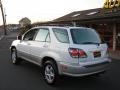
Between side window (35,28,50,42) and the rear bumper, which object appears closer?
the rear bumper

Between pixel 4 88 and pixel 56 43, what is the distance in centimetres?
197

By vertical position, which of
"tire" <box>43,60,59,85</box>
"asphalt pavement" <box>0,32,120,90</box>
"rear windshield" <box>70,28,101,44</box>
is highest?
"rear windshield" <box>70,28,101,44</box>

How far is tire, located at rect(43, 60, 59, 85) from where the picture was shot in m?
6.54

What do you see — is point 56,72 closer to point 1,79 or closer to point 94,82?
point 94,82

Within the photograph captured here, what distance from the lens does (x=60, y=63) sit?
6.29 metres

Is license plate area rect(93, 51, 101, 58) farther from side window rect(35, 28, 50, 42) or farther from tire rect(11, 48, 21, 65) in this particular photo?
tire rect(11, 48, 21, 65)

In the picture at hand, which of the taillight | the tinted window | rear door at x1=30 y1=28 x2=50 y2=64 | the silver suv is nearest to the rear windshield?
the silver suv

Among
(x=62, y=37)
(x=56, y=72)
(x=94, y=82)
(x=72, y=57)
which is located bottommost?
(x=94, y=82)

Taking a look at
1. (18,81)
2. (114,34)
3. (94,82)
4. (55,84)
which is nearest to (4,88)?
(18,81)

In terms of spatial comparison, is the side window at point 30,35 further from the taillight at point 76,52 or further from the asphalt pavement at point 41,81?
the taillight at point 76,52

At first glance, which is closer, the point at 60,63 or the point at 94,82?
the point at 60,63

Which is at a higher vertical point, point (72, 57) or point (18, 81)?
point (72, 57)

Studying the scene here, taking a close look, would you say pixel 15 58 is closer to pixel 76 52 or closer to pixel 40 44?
pixel 40 44

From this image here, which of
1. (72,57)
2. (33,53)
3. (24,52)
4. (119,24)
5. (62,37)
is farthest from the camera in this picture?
(119,24)
